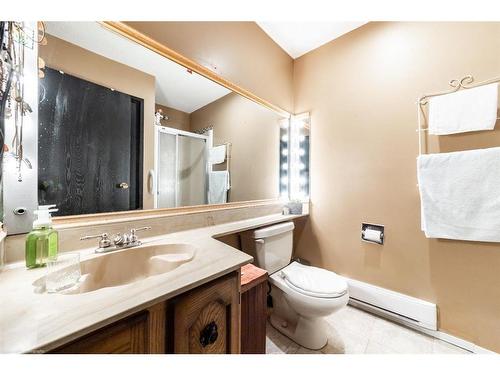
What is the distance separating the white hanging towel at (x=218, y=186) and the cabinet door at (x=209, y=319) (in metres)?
0.75

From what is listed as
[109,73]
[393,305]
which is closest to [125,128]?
[109,73]

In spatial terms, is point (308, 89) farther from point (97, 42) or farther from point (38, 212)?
point (38, 212)

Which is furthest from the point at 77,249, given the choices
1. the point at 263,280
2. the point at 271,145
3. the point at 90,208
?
the point at 271,145

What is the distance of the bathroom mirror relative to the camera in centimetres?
79

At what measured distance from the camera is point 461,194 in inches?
45.8

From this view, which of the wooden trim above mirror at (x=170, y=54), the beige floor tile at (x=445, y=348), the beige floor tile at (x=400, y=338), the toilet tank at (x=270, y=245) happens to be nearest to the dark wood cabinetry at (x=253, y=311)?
the toilet tank at (x=270, y=245)

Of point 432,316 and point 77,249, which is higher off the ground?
point 77,249

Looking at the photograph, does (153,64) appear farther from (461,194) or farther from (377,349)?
(377,349)

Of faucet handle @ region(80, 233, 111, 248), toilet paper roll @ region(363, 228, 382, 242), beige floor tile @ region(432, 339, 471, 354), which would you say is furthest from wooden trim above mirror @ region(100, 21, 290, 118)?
beige floor tile @ region(432, 339, 471, 354)

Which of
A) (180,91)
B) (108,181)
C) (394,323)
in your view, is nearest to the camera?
(108,181)

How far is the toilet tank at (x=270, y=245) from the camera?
1369mm

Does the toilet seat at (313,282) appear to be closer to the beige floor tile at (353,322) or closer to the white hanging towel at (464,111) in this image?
the beige floor tile at (353,322)

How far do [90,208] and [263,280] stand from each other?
88 cm
